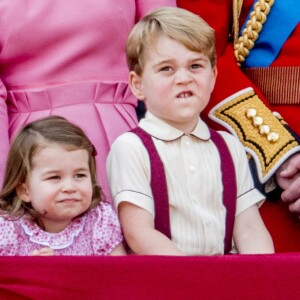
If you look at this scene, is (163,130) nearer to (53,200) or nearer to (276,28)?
(53,200)

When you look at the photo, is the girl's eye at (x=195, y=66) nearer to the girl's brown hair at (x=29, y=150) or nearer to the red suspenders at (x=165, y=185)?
the red suspenders at (x=165, y=185)

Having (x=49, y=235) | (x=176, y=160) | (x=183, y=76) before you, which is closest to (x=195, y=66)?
(x=183, y=76)

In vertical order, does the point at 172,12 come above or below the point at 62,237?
above

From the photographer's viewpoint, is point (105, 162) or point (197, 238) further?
point (105, 162)

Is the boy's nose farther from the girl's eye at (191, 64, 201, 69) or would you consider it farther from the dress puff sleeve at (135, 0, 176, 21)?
the dress puff sleeve at (135, 0, 176, 21)

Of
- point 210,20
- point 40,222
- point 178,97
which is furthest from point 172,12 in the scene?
point 40,222

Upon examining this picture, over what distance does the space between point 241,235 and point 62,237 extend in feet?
1.12

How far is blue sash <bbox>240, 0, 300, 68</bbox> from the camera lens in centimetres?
213

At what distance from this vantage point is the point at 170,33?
1.79 m

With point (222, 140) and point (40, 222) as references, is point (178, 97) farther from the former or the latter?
point (40, 222)

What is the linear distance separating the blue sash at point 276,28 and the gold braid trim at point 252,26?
0.01m

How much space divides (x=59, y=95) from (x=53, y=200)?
1.23ft

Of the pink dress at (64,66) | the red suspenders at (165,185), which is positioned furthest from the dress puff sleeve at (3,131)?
the red suspenders at (165,185)

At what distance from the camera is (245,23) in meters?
2.15
